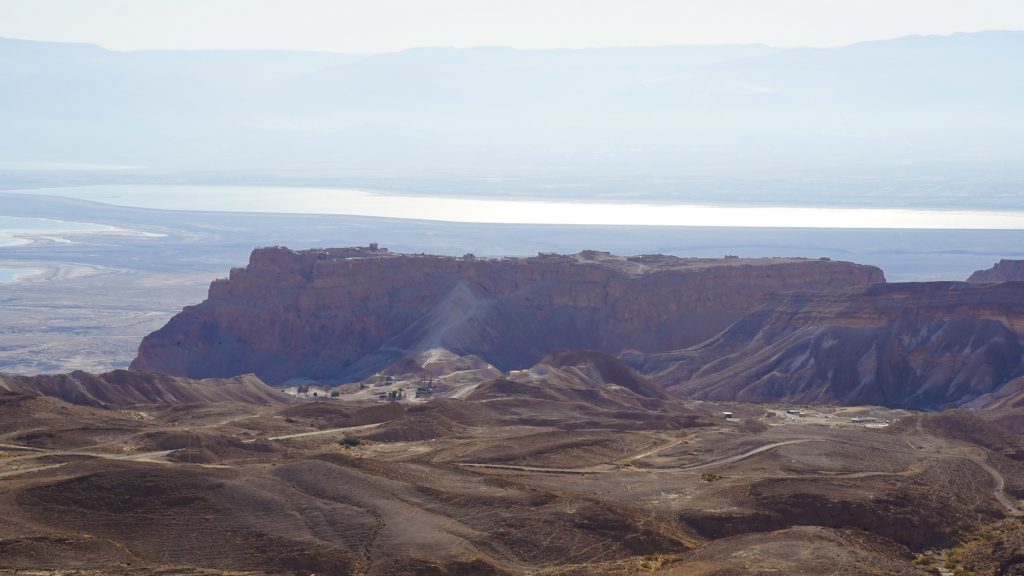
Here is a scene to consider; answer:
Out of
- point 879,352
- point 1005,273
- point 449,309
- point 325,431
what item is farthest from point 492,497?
point 1005,273

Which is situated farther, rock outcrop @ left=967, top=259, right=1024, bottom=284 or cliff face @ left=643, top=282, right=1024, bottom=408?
rock outcrop @ left=967, top=259, right=1024, bottom=284

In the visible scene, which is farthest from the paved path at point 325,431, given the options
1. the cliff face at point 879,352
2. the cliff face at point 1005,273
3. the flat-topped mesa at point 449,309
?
the cliff face at point 1005,273

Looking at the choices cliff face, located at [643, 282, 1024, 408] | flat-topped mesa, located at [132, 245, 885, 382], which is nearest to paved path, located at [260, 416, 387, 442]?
cliff face, located at [643, 282, 1024, 408]

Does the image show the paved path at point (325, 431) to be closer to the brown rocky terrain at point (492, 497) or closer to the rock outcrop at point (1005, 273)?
the brown rocky terrain at point (492, 497)

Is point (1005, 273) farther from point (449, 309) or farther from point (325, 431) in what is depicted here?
point (325, 431)

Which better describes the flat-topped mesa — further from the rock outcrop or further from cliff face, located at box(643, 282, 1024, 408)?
the rock outcrop

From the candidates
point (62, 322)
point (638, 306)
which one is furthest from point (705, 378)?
point (62, 322)
